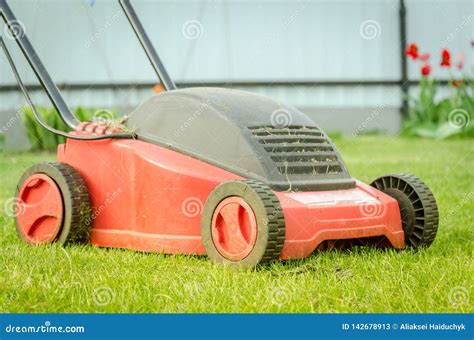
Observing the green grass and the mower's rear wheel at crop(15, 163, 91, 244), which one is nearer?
the green grass

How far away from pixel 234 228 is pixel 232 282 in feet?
0.87

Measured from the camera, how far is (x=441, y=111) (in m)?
9.60

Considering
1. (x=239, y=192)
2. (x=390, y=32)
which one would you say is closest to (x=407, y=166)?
(x=239, y=192)

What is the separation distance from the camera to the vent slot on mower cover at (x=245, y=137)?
2.63 metres

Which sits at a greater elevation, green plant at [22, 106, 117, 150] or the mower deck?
the mower deck

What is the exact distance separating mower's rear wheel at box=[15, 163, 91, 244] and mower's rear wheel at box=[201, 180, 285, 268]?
642 mm

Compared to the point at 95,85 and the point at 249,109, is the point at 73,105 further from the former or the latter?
the point at 249,109

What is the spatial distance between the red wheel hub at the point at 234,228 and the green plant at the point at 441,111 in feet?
19.7

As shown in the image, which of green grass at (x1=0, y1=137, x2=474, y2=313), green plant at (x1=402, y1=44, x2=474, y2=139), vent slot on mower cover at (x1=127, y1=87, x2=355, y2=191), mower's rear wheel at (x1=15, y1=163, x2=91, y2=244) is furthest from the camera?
green plant at (x1=402, y1=44, x2=474, y2=139)

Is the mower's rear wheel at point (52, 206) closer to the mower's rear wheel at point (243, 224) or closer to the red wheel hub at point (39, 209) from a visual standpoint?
the red wheel hub at point (39, 209)

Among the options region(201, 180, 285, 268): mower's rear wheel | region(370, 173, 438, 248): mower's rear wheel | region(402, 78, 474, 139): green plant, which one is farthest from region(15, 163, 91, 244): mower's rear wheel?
region(402, 78, 474, 139): green plant

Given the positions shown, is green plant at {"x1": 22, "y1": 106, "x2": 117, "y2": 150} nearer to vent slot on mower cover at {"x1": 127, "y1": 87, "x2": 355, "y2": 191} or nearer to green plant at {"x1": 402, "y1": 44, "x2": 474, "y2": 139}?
green plant at {"x1": 402, "y1": 44, "x2": 474, "y2": 139}

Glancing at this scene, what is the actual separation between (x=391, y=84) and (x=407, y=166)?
191 inches

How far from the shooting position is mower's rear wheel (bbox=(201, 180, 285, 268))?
2.31 meters
